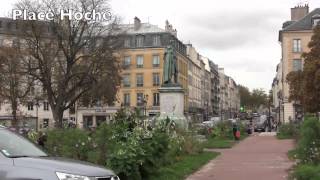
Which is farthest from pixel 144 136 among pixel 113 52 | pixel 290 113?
pixel 290 113

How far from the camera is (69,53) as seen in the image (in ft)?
197

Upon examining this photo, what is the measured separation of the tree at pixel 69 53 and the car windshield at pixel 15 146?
47165mm

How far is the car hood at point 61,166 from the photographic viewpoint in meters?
8.32

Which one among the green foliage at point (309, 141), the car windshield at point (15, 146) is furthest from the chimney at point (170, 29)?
the car windshield at point (15, 146)

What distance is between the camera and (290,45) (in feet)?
290

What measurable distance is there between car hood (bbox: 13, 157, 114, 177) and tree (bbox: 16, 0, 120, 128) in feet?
158

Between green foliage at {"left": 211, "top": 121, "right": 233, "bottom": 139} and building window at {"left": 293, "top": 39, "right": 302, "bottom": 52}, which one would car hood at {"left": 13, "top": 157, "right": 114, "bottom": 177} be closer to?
green foliage at {"left": 211, "top": 121, "right": 233, "bottom": 139}

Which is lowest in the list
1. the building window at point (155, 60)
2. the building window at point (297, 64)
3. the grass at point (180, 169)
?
the grass at point (180, 169)

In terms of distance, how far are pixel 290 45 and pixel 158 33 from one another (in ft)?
76.2

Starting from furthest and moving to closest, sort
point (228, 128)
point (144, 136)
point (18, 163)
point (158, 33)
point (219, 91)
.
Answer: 1. point (219, 91)
2. point (158, 33)
3. point (228, 128)
4. point (144, 136)
5. point (18, 163)

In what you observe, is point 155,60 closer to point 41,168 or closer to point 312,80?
point 312,80

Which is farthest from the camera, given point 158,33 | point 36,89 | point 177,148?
point 158,33

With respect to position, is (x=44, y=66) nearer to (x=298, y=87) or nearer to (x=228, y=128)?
(x=228, y=128)

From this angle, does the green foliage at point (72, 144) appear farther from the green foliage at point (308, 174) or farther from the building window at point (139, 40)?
the building window at point (139, 40)
